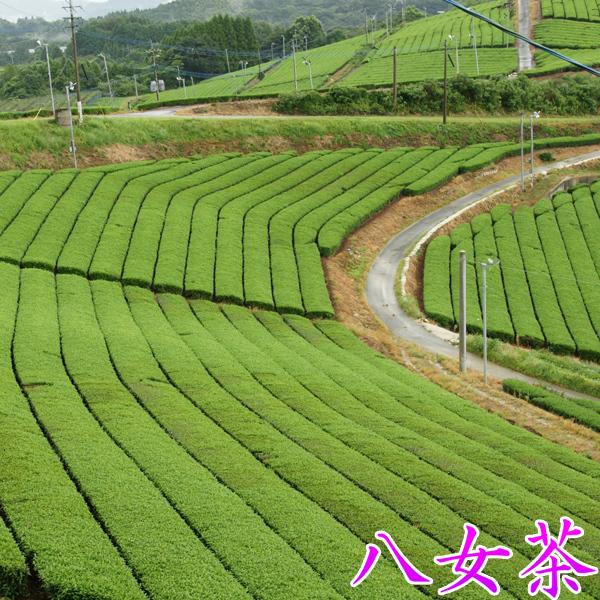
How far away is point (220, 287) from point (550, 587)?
3161 centimetres

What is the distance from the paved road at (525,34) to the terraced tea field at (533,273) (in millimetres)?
65629

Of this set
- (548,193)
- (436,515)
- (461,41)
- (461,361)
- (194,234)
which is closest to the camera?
(436,515)

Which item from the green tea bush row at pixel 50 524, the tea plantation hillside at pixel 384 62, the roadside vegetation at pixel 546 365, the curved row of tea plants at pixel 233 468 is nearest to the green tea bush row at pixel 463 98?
the tea plantation hillside at pixel 384 62

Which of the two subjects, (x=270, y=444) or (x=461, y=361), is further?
(x=461, y=361)

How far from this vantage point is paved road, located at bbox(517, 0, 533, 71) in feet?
435

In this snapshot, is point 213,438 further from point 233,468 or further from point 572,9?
point 572,9

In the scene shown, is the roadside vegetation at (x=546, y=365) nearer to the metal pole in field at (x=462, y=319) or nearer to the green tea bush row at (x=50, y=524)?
the metal pole in field at (x=462, y=319)

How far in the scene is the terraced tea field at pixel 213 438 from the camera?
1850cm

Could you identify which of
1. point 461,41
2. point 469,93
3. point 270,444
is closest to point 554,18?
point 461,41

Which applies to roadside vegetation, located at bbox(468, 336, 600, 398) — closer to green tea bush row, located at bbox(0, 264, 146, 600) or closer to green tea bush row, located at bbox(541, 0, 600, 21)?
green tea bush row, located at bbox(0, 264, 146, 600)

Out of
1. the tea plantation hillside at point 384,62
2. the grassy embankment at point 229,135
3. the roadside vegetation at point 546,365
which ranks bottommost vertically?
the roadside vegetation at point 546,365

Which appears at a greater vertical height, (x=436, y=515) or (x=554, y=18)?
(x=554, y=18)

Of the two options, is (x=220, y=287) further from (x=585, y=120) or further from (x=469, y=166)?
(x=585, y=120)

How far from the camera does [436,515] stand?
879 inches
